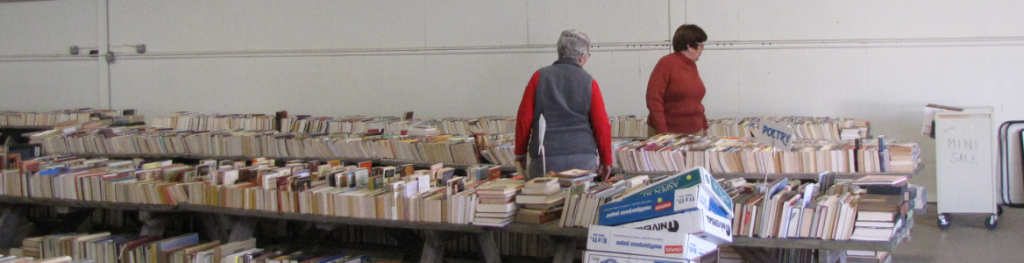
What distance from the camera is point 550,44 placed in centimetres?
873

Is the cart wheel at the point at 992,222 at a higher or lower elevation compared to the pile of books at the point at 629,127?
lower

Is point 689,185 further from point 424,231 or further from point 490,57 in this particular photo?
point 490,57

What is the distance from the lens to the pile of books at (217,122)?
911 cm

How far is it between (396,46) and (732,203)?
6755 mm

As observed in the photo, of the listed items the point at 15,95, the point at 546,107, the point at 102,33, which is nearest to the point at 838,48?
the point at 546,107

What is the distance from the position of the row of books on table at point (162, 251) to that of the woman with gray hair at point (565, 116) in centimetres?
110

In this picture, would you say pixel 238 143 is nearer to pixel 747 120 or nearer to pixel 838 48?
pixel 747 120

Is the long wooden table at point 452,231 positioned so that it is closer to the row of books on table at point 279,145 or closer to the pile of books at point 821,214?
the pile of books at point 821,214

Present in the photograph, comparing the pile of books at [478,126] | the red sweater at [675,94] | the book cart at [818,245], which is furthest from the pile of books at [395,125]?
the book cart at [818,245]

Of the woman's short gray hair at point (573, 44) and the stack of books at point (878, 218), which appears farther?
the woman's short gray hair at point (573, 44)

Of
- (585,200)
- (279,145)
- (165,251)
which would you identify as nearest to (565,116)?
(585,200)

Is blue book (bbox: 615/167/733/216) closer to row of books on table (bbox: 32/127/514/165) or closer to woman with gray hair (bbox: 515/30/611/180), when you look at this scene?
woman with gray hair (bbox: 515/30/611/180)

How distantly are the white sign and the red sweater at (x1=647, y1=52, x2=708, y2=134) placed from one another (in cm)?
156

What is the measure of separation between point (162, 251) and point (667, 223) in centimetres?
296
